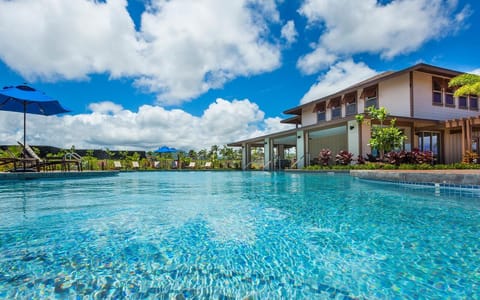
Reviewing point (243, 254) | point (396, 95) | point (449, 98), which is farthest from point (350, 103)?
point (243, 254)

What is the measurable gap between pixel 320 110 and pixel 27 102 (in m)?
18.6

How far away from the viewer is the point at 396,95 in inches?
608

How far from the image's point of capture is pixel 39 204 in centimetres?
523

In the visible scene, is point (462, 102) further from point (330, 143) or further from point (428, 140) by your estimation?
point (330, 143)

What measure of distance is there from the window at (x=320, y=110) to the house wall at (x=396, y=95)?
4.52 m

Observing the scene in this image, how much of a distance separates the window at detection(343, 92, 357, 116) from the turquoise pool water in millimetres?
14687

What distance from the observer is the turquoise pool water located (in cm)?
179

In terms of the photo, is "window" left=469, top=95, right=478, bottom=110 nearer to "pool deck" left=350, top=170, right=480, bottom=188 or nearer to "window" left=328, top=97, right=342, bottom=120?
"window" left=328, top=97, right=342, bottom=120

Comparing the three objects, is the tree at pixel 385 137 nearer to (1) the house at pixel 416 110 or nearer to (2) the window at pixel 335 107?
(1) the house at pixel 416 110

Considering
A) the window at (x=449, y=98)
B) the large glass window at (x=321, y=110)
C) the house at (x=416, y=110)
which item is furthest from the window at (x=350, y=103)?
the window at (x=449, y=98)

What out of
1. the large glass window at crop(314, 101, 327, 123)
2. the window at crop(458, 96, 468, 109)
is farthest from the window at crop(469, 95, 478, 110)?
the large glass window at crop(314, 101, 327, 123)

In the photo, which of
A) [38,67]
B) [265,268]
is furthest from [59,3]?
[265,268]

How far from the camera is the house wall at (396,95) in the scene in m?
14.8

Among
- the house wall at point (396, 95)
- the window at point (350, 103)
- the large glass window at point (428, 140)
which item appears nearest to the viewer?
the house wall at point (396, 95)
